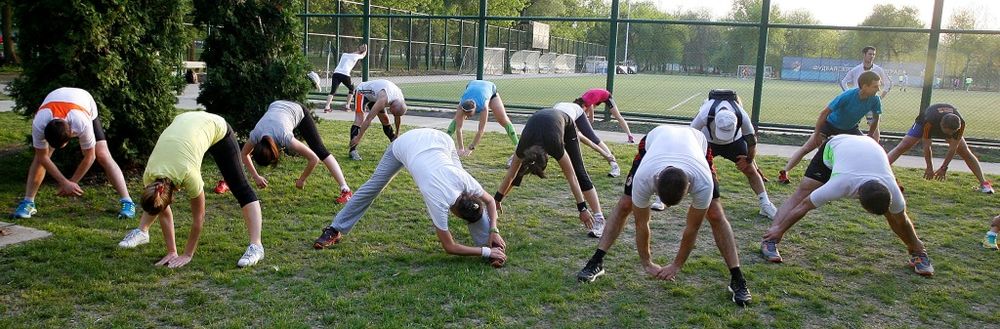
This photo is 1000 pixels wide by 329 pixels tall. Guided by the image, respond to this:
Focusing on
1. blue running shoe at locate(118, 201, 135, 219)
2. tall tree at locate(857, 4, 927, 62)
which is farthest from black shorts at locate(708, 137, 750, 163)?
tall tree at locate(857, 4, 927, 62)

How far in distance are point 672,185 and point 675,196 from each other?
66 mm

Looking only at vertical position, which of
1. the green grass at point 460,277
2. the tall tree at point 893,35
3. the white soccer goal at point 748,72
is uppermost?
the tall tree at point 893,35

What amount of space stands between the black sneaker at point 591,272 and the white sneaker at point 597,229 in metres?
1.15

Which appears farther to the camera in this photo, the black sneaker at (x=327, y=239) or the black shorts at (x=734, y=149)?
the black shorts at (x=734, y=149)

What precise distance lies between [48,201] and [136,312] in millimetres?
3577

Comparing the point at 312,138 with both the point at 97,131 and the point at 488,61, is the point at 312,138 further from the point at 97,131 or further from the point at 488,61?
the point at 488,61

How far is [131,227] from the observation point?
21.5 feet

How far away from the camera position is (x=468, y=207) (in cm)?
506

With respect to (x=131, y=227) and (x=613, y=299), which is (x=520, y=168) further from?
(x=131, y=227)

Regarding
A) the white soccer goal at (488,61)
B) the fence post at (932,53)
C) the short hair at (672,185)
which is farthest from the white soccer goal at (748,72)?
the short hair at (672,185)

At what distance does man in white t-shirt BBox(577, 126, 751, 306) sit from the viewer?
4.56m

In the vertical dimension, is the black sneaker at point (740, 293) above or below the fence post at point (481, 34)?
below

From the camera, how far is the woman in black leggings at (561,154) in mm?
6418

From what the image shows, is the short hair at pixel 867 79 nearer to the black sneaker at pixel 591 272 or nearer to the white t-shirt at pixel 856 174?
the white t-shirt at pixel 856 174
